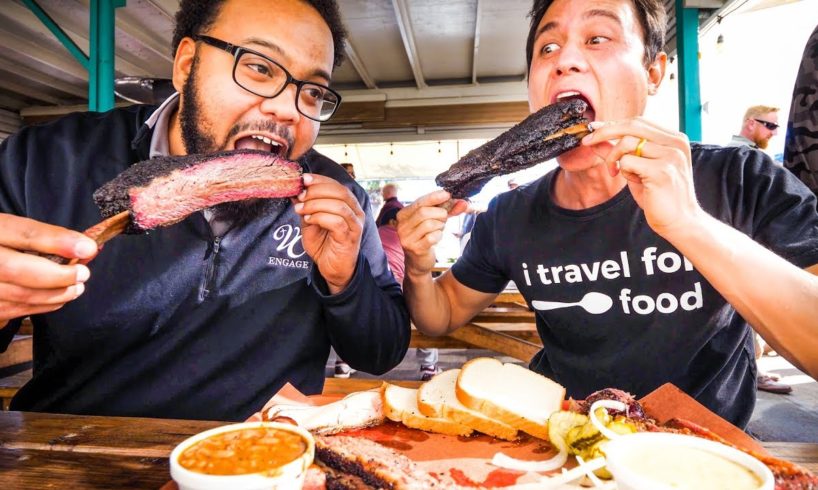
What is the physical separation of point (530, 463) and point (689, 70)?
5.46 meters

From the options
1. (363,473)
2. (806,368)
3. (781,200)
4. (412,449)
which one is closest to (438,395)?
(412,449)

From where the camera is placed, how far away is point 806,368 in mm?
1651

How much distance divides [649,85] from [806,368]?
1352 mm

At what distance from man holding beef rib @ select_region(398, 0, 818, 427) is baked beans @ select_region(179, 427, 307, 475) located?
109cm

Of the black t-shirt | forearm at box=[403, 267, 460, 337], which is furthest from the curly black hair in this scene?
the black t-shirt

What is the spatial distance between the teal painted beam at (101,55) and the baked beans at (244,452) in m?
5.42

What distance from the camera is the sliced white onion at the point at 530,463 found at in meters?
1.35

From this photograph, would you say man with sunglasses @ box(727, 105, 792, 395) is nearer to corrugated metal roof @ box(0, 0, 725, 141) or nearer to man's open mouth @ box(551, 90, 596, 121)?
corrugated metal roof @ box(0, 0, 725, 141)

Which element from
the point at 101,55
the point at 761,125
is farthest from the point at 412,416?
the point at 761,125

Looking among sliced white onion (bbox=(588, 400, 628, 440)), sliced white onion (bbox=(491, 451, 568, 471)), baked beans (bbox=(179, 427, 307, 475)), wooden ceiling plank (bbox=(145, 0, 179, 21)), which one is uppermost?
wooden ceiling plank (bbox=(145, 0, 179, 21))

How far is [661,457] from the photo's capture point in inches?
41.9

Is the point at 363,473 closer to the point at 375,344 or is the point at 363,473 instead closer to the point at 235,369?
the point at 375,344

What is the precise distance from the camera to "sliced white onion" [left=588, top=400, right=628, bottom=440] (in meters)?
1.29

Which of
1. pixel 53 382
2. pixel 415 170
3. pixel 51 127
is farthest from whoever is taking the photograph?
pixel 415 170
